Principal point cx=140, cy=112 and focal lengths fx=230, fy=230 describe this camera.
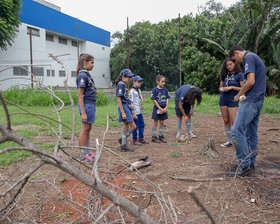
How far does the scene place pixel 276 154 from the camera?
3752 mm

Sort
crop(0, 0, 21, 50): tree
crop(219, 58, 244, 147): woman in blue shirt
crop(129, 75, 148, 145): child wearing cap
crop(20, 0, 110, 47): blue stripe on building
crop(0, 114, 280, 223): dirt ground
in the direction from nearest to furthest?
crop(0, 114, 280, 223): dirt ground < crop(219, 58, 244, 147): woman in blue shirt < crop(129, 75, 148, 145): child wearing cap < crop(0, 0, 21, 50): tree < crop(20, 0, 110, 47): blue stripe on building

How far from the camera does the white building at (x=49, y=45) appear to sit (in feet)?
58.6

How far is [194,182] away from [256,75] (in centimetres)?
149

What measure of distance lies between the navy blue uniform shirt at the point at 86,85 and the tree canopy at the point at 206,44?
1041cm

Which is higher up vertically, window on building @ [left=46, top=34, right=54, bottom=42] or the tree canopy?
window on building @ [left=46, top=34, right=54, bottom=42]

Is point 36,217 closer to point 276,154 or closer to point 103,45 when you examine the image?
point 276,154

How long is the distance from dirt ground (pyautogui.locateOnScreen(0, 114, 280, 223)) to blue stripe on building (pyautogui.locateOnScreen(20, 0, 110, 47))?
1897 cm

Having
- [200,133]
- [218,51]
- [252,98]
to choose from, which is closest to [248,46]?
[218,51]

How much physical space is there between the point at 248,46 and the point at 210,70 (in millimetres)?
2375

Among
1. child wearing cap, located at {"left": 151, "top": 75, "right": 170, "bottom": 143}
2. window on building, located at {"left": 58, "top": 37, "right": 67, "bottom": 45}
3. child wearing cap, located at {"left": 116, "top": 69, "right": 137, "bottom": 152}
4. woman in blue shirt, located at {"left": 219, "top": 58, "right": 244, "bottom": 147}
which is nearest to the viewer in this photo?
woman in blue shirt, located at {"left": 219, "top": 58, "right": 244, "bottom": 147}

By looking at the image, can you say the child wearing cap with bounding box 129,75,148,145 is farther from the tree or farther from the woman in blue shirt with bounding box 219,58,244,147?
the tree

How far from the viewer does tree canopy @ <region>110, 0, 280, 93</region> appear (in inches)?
461

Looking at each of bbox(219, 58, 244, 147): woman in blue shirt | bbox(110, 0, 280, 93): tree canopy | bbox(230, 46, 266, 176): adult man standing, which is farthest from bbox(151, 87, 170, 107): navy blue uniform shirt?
bbox(110, 0, 280, 93): tree canopy

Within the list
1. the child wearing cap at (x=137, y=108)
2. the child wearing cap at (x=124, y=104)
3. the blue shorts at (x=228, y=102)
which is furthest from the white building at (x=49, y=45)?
the blue shorts at (x=228, y=102)
